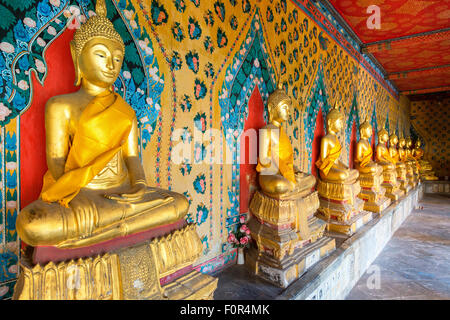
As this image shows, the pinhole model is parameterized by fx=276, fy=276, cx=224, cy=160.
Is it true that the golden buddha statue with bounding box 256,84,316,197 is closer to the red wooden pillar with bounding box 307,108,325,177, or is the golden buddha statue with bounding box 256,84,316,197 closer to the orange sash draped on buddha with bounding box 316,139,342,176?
the orange sash draped on buddha with bounding box 316,139,342,176

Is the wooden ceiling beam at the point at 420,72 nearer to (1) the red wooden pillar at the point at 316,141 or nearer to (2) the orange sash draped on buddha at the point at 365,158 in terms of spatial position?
(2) the orange sash draped on buddha at the point at 365,158

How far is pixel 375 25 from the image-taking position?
5.43 meters

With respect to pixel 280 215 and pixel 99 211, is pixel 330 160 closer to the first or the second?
pixel 280 215

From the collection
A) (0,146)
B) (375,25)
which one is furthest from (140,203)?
(375,25)

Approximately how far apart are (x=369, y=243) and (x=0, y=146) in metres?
4.63

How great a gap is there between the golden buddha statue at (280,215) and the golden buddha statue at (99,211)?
1.04 metres

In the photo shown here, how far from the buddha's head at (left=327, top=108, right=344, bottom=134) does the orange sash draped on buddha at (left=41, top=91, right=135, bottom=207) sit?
379 centimetres

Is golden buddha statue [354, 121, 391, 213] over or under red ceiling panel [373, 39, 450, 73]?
under

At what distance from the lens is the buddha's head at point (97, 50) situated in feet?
5.18

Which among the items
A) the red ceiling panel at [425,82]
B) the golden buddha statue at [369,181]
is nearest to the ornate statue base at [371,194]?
the golden buddha statue at [369,181]

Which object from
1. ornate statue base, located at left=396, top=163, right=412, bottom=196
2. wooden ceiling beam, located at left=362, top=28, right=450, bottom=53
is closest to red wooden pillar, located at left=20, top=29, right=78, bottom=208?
wooden ceiling beam, located at left=362, top=28, right=450, bottom=53

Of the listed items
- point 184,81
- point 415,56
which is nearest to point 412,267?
point 184,81

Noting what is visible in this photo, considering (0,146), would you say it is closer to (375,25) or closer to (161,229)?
(161,229)

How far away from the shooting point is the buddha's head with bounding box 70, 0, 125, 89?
5.18 feet
